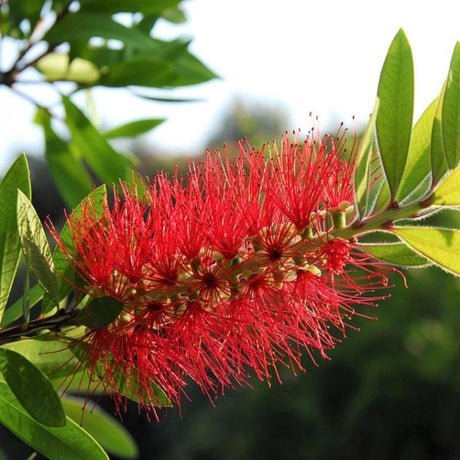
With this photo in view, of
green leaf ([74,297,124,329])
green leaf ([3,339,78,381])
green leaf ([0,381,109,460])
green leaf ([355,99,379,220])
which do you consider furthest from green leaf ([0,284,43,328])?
green leaf ([355,99,379,220])

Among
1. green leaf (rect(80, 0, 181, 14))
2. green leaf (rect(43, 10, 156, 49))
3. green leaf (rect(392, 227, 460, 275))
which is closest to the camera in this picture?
green leaf (rect(392, 227, 460, 275))

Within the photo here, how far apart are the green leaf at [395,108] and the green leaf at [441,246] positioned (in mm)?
75

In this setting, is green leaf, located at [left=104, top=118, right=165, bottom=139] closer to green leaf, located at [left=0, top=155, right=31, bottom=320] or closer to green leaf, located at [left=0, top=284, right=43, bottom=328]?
green leaf, located at [left=0, top=284, right=43, bottom=328]

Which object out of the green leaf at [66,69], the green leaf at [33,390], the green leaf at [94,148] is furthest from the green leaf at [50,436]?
the green leaf at [66,69]

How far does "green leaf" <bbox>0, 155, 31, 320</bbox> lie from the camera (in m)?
1.13

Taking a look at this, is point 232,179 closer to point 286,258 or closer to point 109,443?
point 286,258

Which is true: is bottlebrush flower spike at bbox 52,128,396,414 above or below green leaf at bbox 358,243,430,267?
above

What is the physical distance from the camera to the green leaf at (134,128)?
2156 millimetres

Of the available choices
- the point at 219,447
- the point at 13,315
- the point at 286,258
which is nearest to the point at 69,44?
the point at 13,315

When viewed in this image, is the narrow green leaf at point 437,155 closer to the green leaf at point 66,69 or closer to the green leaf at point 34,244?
the green leaf at point 34,244

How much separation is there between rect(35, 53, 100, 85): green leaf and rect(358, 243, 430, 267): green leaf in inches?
42.9

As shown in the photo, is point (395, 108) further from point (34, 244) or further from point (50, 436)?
point (50, 436)

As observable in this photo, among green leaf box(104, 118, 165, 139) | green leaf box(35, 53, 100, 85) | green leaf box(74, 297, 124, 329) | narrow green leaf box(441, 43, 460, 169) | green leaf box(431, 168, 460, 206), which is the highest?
green leaf box(35, 53, 100, 85)

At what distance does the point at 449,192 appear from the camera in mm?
1053
